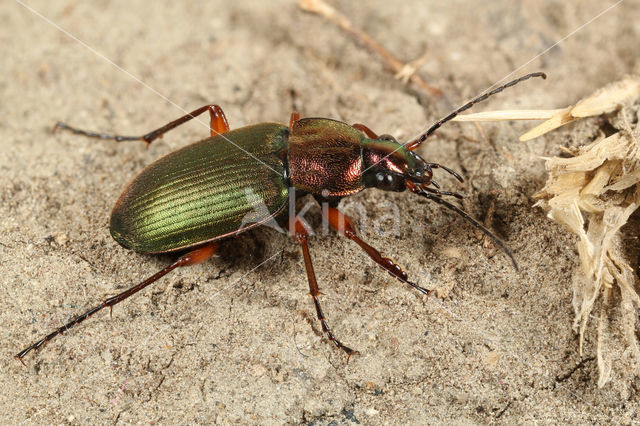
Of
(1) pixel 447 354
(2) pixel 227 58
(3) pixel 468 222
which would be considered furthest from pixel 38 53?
(1) pixel 447 354

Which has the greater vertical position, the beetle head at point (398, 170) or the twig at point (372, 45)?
the twig at point (372, 45)

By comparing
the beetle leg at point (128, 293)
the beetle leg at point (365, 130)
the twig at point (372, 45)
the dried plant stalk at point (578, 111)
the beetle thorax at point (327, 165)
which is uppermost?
the dried plant stalk at point (578, 111)

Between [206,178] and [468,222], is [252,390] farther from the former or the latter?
[468,222]

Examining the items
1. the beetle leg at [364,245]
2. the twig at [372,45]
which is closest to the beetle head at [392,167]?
the beetle leg at [364,245]

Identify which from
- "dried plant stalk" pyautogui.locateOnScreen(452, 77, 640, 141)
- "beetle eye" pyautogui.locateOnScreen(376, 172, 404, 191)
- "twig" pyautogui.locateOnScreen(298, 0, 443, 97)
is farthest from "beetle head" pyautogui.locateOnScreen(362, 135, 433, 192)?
"twig" pyautogui.locateOnScreen(298, 0, 443, 97)

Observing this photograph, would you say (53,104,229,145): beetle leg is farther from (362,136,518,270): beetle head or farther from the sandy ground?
(362,136,518,270): beetle head

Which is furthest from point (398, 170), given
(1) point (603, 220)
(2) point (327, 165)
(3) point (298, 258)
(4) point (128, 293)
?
(4) point (128, 293)

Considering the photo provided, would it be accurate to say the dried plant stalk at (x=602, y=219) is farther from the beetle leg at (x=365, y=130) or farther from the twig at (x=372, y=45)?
the twig at (x=372, y=45)
